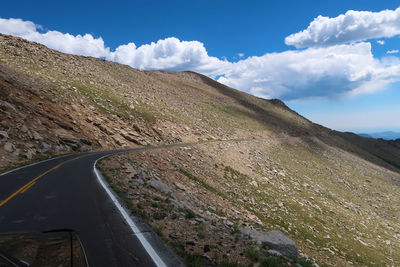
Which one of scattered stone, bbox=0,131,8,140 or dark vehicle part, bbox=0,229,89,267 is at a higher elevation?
dark vehicle part, bbox=0,229,89,267

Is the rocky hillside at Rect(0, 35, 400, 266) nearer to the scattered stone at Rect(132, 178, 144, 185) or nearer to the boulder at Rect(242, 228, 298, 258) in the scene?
the scattered stone at Rect(132, 178, 144, 185)

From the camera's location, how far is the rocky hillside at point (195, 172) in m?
9.13

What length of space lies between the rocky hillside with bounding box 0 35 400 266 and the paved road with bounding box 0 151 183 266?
94cm

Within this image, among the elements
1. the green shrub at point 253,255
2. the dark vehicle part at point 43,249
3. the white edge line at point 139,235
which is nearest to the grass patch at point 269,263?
the green shrub at point 253,255

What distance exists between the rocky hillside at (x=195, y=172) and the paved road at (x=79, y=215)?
37.2 inches

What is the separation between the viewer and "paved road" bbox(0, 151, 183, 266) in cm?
509

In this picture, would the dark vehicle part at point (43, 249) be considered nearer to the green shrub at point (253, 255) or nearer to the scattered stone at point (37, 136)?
the green shrub at point (253, 255)

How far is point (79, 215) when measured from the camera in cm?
717

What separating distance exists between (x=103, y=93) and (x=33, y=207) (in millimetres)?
36684

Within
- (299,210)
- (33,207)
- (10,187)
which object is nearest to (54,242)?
(33,207)

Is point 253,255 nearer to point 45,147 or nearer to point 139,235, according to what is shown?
point 139,235

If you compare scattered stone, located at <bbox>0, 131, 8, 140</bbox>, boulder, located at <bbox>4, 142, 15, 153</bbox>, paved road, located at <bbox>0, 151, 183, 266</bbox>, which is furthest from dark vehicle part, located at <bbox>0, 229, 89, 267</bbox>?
scattered stone, located at <bbox>0, 131, 8, 140</bbox>

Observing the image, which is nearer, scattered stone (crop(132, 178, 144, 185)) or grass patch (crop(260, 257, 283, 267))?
grass patch (crop(260, 257, 283, 267))

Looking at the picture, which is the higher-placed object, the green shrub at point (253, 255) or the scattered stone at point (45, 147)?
the green shrub at point (253, 255)
